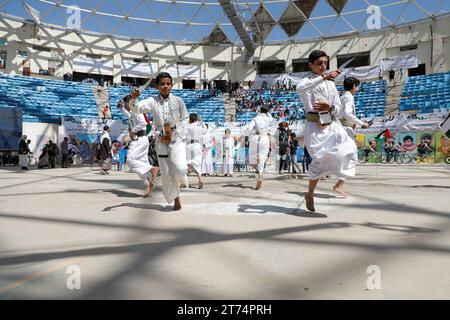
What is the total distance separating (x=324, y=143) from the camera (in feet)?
13.2

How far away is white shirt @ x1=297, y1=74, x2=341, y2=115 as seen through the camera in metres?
3.96

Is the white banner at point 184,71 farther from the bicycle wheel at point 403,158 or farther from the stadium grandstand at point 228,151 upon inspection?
the bicycle wheel at point 403,158

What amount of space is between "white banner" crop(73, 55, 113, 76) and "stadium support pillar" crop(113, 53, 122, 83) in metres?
0.32

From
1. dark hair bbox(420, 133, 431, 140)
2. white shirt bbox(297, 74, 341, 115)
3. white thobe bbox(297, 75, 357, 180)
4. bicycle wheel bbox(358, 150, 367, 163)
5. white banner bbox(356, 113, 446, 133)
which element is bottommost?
bicycle wheel bbox(358, 150, 367, 163)

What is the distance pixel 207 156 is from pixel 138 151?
556 cm

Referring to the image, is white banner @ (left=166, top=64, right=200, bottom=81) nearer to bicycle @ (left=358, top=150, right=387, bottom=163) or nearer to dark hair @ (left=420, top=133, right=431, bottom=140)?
bicycle @ (left=358, top=150, right=387, bottom=163)

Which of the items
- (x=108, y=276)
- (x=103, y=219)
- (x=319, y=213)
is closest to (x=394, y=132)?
(x=319, y=213)

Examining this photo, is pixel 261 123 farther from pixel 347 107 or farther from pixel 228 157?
pixel 228 157

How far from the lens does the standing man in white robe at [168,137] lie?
4414 millimetres

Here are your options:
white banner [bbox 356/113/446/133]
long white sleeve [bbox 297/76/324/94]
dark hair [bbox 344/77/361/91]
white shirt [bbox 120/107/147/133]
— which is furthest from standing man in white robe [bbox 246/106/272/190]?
white banner [bbox 356/113/446/133]

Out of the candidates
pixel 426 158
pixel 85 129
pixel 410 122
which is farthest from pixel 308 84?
pixel 85 129

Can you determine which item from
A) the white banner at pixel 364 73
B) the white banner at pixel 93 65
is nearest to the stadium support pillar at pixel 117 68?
the white banner at pixel 93 65

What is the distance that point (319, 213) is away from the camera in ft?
13.6

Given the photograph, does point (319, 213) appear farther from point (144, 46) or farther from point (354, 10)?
point (144, 46)
